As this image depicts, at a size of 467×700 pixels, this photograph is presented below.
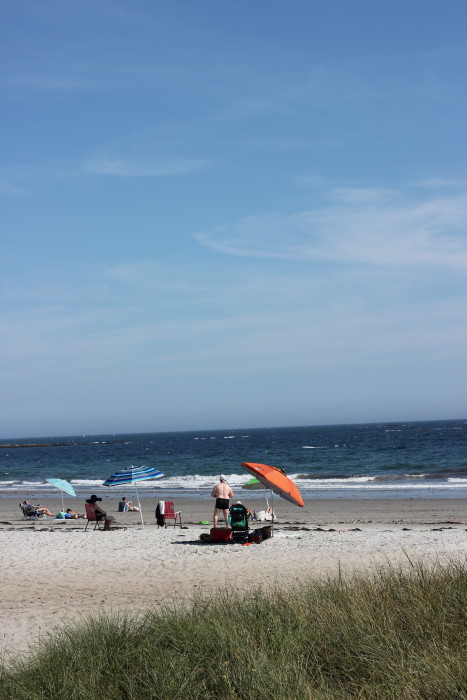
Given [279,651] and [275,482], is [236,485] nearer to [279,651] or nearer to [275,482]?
[275,482]

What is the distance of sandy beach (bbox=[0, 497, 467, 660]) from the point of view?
30.1ft

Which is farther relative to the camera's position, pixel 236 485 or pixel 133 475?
pixel 236 485

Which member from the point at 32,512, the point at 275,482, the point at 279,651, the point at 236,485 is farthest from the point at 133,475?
the point at 236,485

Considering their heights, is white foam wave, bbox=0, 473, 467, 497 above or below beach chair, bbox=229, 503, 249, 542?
below

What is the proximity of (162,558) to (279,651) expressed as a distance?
8296mm

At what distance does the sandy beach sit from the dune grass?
990 millimetres

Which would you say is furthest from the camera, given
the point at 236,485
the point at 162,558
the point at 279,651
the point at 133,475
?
the point at 236,485

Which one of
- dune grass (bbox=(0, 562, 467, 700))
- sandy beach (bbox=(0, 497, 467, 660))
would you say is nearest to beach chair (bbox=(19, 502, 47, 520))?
sandy beach (bbox=(0, 497, 467, 660))

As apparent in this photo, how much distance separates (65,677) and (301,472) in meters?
38.7

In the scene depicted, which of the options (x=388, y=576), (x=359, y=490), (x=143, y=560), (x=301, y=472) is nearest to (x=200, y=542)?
A: (x=143, y=560)

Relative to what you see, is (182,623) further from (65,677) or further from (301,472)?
(301,472)

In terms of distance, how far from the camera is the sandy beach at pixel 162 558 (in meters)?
9.18

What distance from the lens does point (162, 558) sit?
13.0m

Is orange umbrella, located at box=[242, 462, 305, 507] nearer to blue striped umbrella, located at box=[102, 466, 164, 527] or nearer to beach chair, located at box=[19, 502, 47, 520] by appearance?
blue striped umbrella, located at box=[102, 466, 164, 527]
